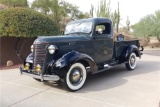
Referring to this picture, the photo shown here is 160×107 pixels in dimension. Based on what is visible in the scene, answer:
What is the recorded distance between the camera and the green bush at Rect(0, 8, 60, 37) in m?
7.75

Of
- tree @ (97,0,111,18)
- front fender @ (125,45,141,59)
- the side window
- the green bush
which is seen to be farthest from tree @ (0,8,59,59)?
tree @ (97,0,111,18)

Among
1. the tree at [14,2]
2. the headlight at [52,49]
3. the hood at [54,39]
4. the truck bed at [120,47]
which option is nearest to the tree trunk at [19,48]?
the hood at [54,39]

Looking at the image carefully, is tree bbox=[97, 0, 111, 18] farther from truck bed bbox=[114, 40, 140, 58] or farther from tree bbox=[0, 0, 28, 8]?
truck bed bbox=[114, 40, 140, 58]

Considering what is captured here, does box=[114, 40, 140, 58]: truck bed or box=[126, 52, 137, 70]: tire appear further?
box=[126, 52, 137, 70]: tire

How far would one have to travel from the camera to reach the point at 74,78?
454 centimetres

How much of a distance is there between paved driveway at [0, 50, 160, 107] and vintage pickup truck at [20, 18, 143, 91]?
38 cm

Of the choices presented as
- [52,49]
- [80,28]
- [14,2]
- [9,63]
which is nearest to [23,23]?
[9,63]

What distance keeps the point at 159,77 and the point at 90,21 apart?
2.83 m

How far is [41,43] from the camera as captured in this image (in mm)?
4414

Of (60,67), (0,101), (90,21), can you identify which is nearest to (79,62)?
(60,67)

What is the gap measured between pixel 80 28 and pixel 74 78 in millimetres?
1816

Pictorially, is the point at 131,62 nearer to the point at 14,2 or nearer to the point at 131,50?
the point at 131,50

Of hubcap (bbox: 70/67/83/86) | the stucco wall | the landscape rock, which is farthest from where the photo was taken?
the stucco wall

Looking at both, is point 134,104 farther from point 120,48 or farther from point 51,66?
point 120,48
